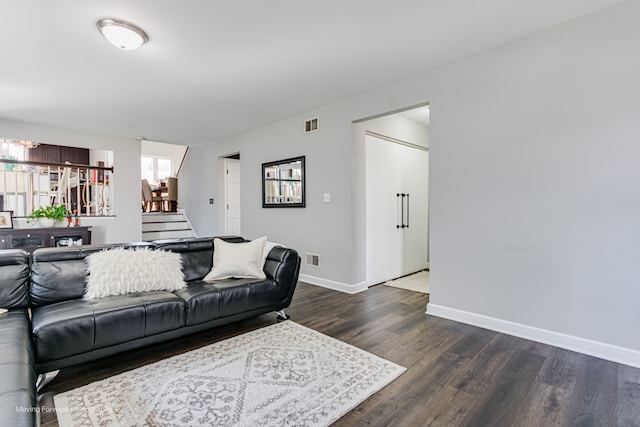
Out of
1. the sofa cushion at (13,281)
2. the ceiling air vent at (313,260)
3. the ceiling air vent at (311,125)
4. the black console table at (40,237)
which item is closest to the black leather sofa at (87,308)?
the sofa cushion at (13,281)

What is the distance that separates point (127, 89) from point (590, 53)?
4.51m

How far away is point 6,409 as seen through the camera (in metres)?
0.98

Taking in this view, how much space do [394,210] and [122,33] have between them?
369 centimetres

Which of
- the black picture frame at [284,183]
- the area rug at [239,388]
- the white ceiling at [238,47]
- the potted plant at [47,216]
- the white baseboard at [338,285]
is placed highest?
the white ceiling at [238,47]

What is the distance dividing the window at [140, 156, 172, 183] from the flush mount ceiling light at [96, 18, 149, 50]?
8.88 metres

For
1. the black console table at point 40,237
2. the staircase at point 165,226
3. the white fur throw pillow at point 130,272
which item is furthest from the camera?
the staircase at point 165,226

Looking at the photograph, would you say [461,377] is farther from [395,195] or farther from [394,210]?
[395,195]

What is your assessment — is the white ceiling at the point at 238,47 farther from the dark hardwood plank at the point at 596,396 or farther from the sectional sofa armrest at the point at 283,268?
the dark hardwood plank at the point at 596,396

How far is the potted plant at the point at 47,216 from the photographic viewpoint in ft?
15.6

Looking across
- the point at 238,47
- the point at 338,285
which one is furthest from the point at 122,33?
the point at 338,285

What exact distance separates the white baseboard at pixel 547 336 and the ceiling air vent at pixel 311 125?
275 cm

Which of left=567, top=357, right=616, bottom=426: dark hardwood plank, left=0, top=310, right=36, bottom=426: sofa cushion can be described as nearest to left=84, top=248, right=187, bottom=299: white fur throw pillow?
left=0, top=310, right=36, bottom=426: sofa cushion

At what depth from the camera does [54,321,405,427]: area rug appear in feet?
5.12

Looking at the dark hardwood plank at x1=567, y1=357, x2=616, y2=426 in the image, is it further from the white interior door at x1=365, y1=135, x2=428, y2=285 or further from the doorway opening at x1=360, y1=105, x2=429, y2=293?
the white interior door at x1=365, y1=135, x2=428, y2=285
